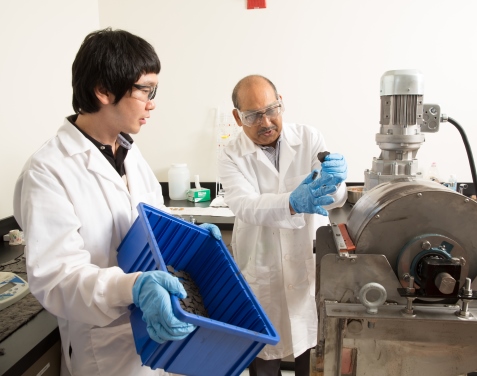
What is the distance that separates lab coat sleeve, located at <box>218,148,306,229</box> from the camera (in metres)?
1.53

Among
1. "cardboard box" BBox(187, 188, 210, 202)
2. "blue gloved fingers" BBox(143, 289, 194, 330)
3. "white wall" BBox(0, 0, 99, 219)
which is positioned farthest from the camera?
"cardboard box" BBox(187, 188, 210, 202)

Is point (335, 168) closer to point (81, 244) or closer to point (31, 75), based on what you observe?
point (81, 244)

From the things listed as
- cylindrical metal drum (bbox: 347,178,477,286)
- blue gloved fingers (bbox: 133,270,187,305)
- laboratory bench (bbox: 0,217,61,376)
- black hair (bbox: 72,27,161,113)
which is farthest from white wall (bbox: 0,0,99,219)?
cylindrical metal drum (bbox: 347,178,477,286)

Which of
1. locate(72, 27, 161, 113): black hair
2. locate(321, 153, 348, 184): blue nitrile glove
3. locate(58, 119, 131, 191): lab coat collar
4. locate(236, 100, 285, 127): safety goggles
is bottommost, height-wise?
locate(321, 153, 348, 184): blue nitrile glove

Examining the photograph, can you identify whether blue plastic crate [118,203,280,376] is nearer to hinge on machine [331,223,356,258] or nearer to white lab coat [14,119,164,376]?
white lab coat [14,119,164,376]

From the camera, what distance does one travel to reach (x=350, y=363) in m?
0.84

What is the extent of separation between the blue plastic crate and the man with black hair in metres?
0.05

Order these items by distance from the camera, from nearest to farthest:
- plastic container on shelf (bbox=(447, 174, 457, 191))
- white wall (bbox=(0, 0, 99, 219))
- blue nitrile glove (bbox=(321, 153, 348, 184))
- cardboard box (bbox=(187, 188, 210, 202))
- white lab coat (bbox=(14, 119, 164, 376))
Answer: white lab coat (bbox=(14, 119, 164, 376)), blue nitrile glove (bbox=(321, 153, 348, 184)), white wall (bbox=(0, 0, 99, 219)), plastic container on shelf (bbox=(447, 174, 457, 191)), cardboard box (bbox=(187, 188, 210, 202))

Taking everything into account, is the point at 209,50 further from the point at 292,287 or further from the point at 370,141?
the point at 292,287

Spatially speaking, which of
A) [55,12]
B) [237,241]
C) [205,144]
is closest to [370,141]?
[205,144]

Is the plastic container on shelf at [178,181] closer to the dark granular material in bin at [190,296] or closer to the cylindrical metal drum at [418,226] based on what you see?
the dark granular material in bin at [190,296]

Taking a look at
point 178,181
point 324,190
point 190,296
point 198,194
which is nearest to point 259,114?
point 324,190

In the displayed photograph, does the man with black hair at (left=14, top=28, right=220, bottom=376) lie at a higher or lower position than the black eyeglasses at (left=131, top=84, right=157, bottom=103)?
lower

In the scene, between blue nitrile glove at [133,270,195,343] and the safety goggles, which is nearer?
blue nitrile glove at [133,270,195,343]
